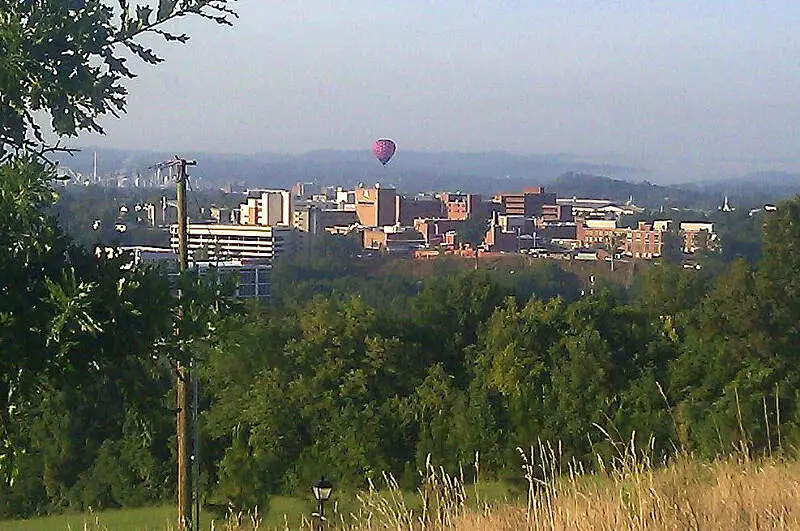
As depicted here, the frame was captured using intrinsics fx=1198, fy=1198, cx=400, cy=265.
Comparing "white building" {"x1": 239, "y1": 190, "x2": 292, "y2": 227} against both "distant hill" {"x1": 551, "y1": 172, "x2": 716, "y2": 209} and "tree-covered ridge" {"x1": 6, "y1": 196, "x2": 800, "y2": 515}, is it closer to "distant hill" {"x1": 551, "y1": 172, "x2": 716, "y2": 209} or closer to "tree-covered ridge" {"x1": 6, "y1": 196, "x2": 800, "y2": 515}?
"tree-covered ridge" {"x1": 6, "y1": 196, "x2": 800, "y2": 515}

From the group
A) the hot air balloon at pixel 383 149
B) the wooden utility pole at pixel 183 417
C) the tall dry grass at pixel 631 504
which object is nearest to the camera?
the tall dry grass at pixel 631 504

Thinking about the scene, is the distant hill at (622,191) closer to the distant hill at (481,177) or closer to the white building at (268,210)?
the distant hill at (481,177)

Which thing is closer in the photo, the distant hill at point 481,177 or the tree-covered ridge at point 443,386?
the tree-covered ridge at point 443,386

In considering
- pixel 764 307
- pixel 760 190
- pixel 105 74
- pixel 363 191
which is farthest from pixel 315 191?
pixel 105 74

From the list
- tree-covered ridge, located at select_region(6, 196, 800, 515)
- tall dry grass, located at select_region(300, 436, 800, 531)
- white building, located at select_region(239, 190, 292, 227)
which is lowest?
tree-covered ridge, located at select_region(6, 196, 800, 515)

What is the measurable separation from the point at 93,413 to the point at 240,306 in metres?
14.1

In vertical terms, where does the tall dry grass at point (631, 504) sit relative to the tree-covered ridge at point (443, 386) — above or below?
above

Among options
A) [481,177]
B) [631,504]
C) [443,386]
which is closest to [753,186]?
[481,177]

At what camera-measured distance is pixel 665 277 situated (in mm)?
23625

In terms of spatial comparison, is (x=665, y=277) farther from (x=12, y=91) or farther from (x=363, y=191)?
(x=363, y=191)

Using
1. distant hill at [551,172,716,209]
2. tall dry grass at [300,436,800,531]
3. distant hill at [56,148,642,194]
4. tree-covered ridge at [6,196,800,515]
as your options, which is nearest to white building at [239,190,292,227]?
distant hill at [56,148,642,194]

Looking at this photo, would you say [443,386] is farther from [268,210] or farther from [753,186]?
[753,186]

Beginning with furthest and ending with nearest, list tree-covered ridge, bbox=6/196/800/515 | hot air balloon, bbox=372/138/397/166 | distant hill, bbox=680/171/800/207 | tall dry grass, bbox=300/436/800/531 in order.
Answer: distant hill, bbox=680/171/800/207
hot air balloon, bbox=372/138/397/166
tree-covered ridge, bbox=6/196/800/515
tall dry grass, bbox=300/436/800/531

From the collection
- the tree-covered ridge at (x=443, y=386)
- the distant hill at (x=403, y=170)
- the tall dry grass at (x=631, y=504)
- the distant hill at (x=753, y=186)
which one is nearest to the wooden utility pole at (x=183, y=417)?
the tree-covered ridge at (x=443, y=386)
